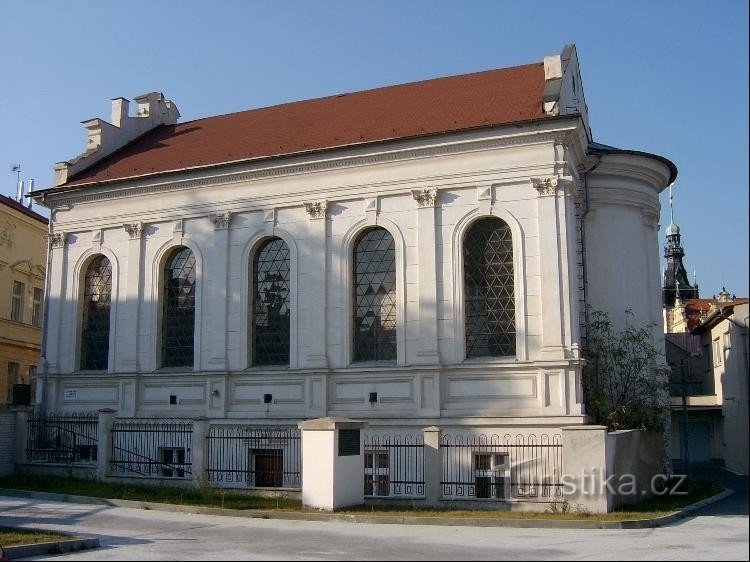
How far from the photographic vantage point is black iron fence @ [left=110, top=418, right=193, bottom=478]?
25.8 metres

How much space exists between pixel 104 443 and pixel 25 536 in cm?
950

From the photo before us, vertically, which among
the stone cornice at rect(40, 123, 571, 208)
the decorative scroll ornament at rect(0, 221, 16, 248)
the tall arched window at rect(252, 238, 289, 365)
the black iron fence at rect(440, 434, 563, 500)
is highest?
the decorative scroll ornament at rect(0, 221, 16, 248)

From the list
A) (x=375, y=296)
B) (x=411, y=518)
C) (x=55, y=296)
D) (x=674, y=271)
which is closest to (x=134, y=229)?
(x=55, y=296)

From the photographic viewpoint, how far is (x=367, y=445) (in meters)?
23.8

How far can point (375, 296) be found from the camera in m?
25.9

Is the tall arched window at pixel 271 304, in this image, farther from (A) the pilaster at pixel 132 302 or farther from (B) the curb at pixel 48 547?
(B) the curb at pixel 48 547

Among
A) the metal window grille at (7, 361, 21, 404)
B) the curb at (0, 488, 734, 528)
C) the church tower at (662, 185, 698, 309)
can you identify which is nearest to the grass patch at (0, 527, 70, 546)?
the curb at (0, 488, 734, 528)

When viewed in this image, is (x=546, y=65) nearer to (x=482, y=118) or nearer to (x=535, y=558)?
(x=482, y=118)

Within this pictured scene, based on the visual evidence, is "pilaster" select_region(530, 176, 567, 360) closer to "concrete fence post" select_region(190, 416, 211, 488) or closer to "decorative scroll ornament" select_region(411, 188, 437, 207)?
"decorative scroll ornament" select_region(411, 188, 437, 207)

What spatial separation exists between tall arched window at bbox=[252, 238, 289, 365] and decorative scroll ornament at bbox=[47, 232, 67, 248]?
8.01 m

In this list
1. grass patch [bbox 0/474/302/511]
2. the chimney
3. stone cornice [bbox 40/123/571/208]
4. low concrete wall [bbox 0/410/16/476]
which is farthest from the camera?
the chimney

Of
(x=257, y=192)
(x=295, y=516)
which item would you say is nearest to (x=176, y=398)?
(x=257, y=192)

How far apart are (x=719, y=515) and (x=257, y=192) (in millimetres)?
16380

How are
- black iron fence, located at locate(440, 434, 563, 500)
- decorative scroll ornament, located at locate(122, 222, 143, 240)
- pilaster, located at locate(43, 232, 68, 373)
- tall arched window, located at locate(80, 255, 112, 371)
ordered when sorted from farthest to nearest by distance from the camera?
pilaster, located at locate(43, 232, 68, 373)
tall arched window, located at locate(80, 255, 112, 371)
decorative scroll ornament, located at locate(122, 222, 143, 240)
black iron fence, located at locate(440, 434, 563, 500)
